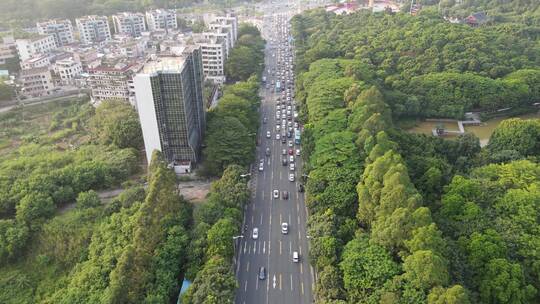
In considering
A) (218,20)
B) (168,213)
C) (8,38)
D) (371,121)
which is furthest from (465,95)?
(8,38)

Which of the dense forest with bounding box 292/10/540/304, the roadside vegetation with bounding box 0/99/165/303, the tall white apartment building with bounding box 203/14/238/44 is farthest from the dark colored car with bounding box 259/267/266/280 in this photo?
the tall white apartment building with bounding box 203/14/238/44

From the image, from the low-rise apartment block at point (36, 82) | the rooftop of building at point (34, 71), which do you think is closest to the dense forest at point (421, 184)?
the low-rise apartment block at point (36, 82)

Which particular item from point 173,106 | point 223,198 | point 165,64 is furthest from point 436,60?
point 223,198

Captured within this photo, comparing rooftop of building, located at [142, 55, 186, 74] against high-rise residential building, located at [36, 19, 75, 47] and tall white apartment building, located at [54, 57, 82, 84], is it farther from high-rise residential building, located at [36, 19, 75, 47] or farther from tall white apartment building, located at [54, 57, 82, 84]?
high-rise residential building, located at [36, 19, 75, 47]

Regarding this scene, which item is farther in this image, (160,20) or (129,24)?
(160,20)

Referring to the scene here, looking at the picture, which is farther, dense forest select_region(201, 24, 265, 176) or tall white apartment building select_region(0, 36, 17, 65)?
tall white apartment building select_region(0, 36, 17, 65)

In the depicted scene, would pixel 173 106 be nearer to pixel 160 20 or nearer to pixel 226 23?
pixel 226 23

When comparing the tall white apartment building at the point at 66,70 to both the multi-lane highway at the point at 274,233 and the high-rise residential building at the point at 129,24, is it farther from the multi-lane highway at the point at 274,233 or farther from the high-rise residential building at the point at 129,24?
the multi-lane highway at the point at 274,233
